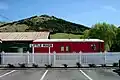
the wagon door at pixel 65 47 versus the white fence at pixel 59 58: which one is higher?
the wagon door at pixel 65 47

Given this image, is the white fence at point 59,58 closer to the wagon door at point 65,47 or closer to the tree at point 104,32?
the wagon door at point 65,47

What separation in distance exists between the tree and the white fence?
32.5m

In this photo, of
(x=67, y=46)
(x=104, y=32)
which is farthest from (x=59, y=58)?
(x=104, y=32)

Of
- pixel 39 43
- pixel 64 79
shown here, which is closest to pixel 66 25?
pixel 39 43

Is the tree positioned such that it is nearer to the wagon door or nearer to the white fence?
the wagon door

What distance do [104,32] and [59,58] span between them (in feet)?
121

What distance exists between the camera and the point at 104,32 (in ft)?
212

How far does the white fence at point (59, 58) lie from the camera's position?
1139 inches

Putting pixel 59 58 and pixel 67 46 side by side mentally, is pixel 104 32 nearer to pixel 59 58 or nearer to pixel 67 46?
pixel 67 46

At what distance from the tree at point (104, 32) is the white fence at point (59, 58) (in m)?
32.5

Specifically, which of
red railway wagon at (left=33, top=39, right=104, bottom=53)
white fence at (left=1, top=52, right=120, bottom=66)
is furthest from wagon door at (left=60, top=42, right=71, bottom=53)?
white fence at (left=1, top=52, right=120, bottom=66)

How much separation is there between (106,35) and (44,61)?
120 ft

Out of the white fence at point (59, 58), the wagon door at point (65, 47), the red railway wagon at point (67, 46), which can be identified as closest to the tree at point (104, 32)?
the red railway wagon at point (67, 46)

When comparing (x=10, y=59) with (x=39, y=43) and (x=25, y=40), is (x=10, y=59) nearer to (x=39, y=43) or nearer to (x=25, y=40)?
(x=39, y=43)
